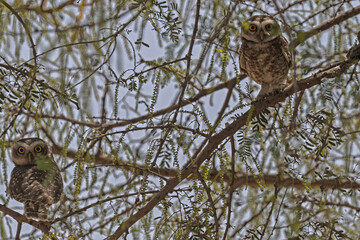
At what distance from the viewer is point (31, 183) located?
2748 millimetres

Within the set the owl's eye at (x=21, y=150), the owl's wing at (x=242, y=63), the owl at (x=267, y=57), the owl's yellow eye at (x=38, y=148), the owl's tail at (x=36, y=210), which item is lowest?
the owl's tail at (x=36, y=210)

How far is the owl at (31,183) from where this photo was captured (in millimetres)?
2598

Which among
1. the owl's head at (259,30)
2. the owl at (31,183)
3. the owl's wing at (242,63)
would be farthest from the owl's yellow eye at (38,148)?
the owl's head at (259,30)

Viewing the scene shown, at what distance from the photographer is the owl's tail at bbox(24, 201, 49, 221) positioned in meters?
2.54

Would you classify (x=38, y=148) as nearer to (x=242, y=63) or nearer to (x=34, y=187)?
(x=34, y=187)

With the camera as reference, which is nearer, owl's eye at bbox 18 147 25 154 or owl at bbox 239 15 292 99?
owl at bbox 239 15 292 99

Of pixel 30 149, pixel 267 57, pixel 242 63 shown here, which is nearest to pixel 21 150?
pixel 30 149

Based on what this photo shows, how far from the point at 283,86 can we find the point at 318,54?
3.60 feet

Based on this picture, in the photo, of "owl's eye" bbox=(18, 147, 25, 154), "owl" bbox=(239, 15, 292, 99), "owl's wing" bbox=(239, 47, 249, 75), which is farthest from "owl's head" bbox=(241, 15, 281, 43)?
"owl's eye" bbox=(18, 147, 25, 154)

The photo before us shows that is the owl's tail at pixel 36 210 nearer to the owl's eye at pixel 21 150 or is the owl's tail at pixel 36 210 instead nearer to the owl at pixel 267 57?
the owl's eye at pixel 21 150

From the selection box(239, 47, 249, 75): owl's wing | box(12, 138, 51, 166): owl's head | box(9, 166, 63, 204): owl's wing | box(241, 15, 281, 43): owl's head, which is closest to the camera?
box(241, 15, 281, 43): owl's head

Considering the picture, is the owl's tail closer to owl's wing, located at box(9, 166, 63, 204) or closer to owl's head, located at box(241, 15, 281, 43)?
owl's wing, located at box(9, 166, 63, 204)

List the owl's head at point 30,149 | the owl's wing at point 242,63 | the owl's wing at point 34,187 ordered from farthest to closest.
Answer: the owl's head at point 30,149 < the owl's wing at point 242,63 < the owl's wing at point 34,187

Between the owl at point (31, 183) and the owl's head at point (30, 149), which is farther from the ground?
the owl's head at point (30, 149)
